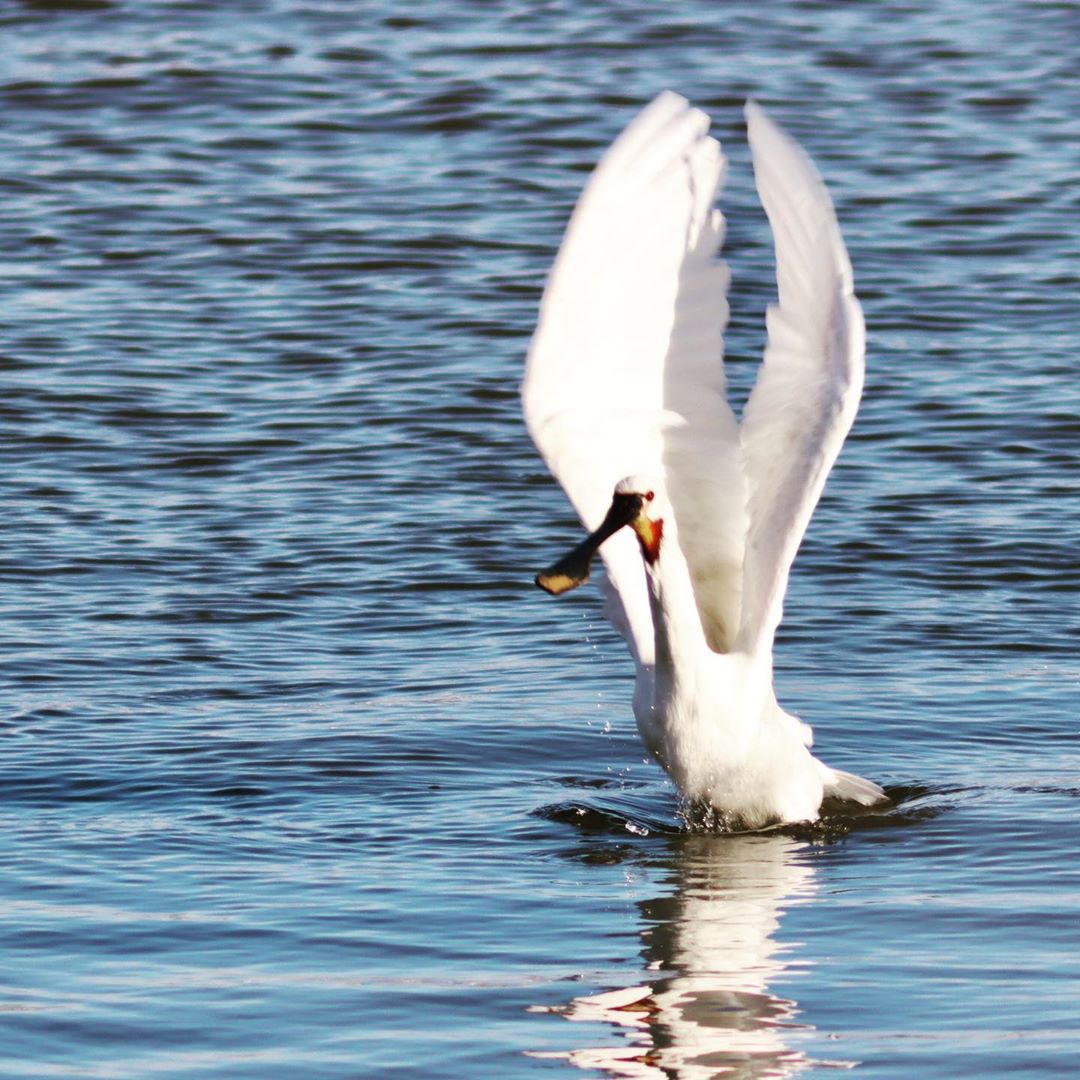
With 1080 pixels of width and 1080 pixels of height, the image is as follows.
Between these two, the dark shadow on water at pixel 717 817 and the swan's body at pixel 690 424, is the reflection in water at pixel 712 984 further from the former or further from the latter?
the swan's body at pixel 690 424

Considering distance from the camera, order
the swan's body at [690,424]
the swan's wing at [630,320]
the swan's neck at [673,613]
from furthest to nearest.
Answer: the swan's wing at [630,320]
the swan's neck at [673,613]
the swan's body at [690,424]

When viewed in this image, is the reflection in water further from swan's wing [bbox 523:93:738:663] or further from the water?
swan's wing [bbox 523:93:738:663]

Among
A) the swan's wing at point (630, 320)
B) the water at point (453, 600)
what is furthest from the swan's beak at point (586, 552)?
the water at point (453, 600)

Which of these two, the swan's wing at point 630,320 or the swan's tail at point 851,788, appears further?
the swan's tail at point 851,788

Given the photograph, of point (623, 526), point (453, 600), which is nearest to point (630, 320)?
point (623, 526)

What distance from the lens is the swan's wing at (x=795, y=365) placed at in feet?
26.3

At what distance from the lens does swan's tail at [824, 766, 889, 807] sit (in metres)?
8.83

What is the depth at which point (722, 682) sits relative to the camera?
27.8 feet

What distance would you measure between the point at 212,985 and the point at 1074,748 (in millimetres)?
3763

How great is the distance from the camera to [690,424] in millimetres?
8766

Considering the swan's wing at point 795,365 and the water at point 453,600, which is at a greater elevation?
the swan's wing at point 795,365

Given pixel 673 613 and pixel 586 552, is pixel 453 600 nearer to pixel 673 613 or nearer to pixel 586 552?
pixel 673 613

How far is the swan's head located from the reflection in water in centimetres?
102

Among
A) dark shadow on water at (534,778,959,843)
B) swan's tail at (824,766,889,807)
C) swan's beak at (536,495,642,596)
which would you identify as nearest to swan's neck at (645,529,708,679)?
swan's beak at (536,495,642,596)
